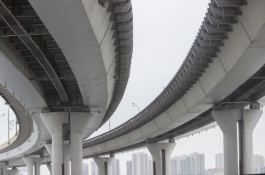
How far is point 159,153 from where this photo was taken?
7344 centimetres

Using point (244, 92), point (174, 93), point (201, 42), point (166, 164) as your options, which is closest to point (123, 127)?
point (166, 164)

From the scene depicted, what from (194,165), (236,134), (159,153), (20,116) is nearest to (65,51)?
(236,134)

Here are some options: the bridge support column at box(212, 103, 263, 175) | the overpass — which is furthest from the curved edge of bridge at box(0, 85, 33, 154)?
the bridge support column at box(212, 103, 263, 175)

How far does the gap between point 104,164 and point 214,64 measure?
77.0 metres

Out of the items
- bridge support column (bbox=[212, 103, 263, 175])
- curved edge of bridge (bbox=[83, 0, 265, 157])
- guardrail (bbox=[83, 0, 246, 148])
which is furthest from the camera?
bridge support column (bbox=[212, 103, 263, 175])

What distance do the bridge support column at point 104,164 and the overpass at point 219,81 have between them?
123ft

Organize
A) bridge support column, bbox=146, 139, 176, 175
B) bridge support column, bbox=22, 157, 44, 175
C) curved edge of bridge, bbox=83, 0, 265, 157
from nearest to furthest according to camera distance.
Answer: curved edge of bridge, bbox=83, 0, 265, 157 → bridge support column, bbox=146, 139, 176, 175 → bridge support column, bbox=22, 157, 44, 175

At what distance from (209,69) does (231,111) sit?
33.7ft

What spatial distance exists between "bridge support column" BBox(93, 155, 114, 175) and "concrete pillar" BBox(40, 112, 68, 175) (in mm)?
58978

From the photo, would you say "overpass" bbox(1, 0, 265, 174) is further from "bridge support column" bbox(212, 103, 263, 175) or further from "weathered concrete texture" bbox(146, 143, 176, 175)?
"weathered concrete texture" bbox(146, 143, 176, 175)

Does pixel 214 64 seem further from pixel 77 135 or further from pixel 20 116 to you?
pixel 20 116

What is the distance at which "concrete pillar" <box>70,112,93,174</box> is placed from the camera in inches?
1768

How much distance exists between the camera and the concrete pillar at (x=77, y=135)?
4491cm

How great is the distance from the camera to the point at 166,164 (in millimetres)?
74812
